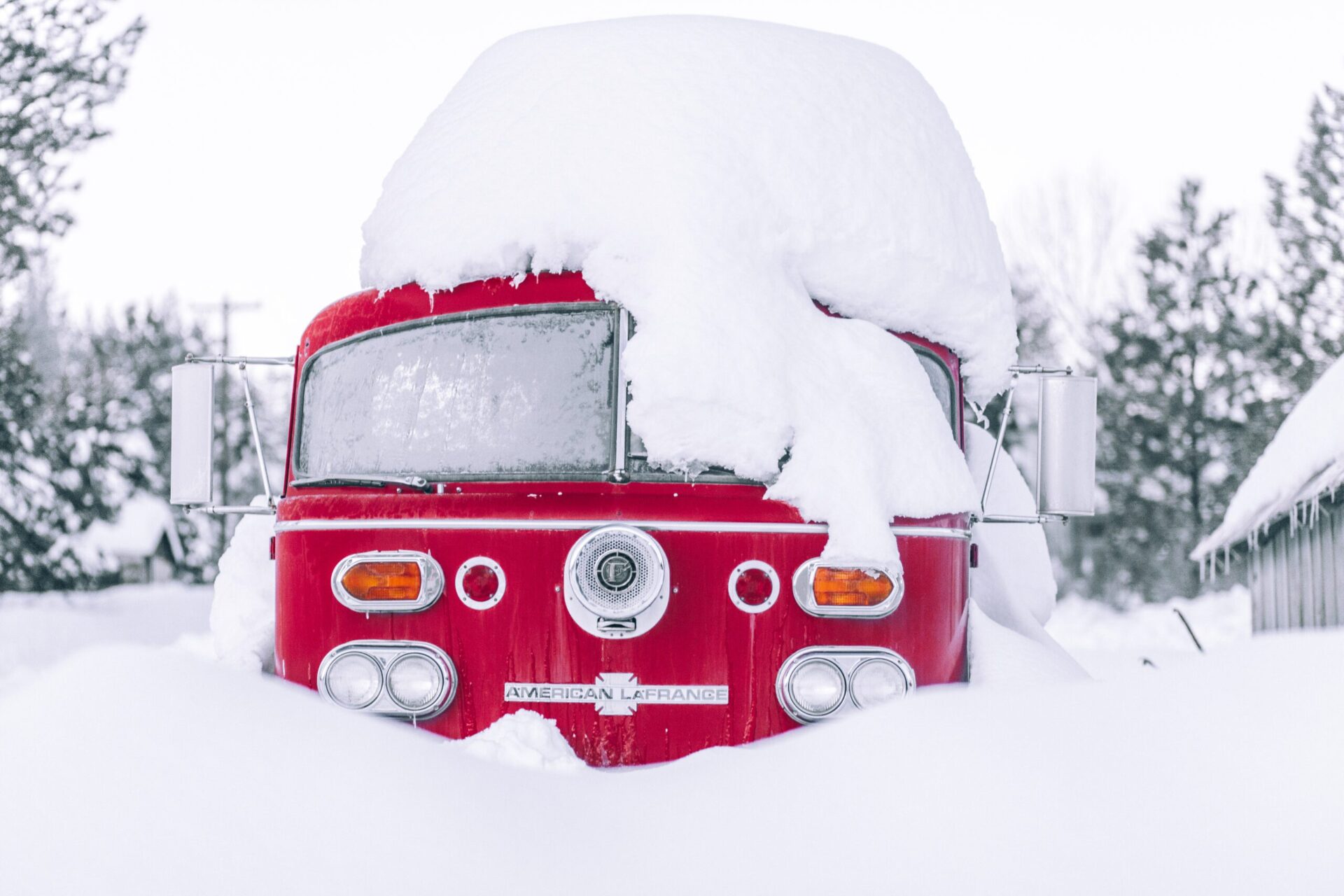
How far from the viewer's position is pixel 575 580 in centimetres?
375

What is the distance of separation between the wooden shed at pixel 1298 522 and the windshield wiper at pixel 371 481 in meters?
8.71

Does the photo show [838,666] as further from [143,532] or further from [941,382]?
[143,532]

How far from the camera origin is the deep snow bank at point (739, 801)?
229 centimetres

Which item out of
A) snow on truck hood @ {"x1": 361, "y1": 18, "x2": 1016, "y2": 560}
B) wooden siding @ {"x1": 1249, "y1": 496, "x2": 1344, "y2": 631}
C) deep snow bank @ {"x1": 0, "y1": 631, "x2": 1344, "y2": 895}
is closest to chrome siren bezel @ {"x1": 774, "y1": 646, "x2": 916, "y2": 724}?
snow on truck hood @ {"x1": 361, "y1": 18, "x2": 1016, "y2": 560}

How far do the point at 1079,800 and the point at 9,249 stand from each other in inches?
640

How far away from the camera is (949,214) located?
4402 millimetres

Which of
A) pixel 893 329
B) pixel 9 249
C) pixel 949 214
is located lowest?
pixel 893 329

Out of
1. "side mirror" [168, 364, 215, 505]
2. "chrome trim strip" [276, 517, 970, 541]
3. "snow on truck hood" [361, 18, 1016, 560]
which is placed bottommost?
"chrome trim strip" [276, 517, 970, 541]

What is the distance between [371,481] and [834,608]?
1384 millimetres

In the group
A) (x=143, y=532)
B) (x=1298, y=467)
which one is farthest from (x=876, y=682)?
(x=143, y=532)

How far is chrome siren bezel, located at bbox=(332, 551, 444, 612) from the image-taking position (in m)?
3.92

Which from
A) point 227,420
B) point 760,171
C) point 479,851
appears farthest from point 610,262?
point 227,420

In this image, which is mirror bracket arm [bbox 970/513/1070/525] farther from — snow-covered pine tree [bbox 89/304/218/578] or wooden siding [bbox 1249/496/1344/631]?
snow-covered pine tree [bbox 89/304/218/578]

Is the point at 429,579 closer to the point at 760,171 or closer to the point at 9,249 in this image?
the point at 760,171
